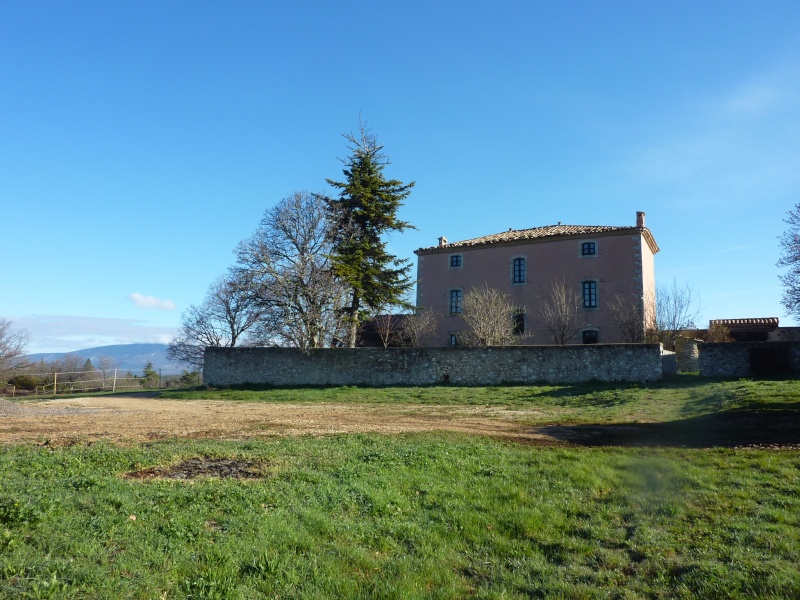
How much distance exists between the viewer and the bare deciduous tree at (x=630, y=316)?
33.9 metres

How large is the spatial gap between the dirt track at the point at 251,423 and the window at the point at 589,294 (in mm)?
21074

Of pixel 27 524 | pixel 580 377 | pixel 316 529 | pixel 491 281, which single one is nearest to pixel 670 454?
pixel 316 529

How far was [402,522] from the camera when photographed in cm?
611

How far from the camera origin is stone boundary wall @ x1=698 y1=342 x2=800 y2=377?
2258cm

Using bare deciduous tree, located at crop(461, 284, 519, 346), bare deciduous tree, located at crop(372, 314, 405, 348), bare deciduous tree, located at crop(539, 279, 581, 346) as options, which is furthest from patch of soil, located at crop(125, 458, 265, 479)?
bare deciduous tree, located at crop(372, 314, 405, 348)

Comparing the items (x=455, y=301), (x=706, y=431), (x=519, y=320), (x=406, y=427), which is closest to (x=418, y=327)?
(x=455, y=301)

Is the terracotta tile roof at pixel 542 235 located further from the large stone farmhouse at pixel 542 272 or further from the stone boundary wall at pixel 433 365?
the stone boundary wall at pixel 433 365

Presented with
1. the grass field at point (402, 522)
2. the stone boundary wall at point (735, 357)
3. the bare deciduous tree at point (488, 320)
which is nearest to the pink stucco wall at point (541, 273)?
the bare deciduous tree at point (488, 320)

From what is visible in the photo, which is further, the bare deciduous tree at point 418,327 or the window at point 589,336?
the bare deciduous tree at point 418,327

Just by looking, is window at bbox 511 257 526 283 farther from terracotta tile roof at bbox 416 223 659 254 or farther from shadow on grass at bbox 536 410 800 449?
shadow on grass at bbox 536 410 800 449

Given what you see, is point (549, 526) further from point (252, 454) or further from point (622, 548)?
point (252, 454)

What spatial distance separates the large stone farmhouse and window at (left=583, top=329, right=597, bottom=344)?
0.20ft

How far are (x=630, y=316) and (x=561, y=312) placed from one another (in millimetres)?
4111

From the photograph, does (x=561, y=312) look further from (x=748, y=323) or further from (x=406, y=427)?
(x=406, y=427)
